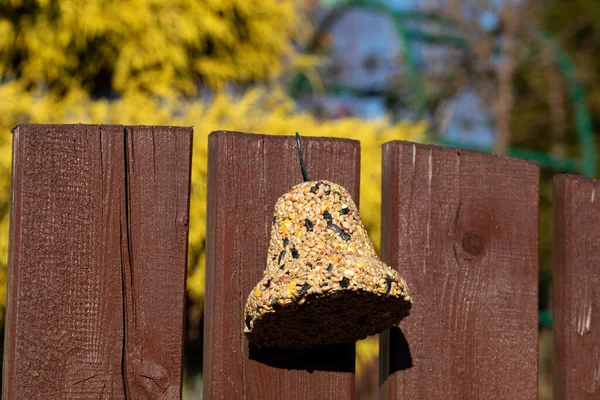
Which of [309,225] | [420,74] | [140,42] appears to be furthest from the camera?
[420,74]

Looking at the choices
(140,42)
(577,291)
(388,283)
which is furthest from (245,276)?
(140,42)

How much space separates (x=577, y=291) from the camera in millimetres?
1438

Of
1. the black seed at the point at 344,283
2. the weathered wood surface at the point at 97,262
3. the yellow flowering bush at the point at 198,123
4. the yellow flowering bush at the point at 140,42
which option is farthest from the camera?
the yellow flowering bush at the point at 140,42

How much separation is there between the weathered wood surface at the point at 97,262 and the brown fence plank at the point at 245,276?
0.06 meters

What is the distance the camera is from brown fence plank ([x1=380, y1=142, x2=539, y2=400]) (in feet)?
4.22

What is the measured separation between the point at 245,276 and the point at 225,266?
0.13 ft

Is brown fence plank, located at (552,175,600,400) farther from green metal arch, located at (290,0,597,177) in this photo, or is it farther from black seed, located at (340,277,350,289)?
green metal arch, located at (290,0,597,177)

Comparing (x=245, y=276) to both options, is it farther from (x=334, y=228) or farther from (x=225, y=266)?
(x=334, y=228)

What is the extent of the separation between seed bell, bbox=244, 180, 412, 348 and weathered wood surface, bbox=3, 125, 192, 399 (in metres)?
0.17

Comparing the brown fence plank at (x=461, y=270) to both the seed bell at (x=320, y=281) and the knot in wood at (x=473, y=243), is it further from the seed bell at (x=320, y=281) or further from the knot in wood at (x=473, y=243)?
the seed bell at (x=320, y=281)

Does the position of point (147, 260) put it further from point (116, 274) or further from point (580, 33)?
point (580, 33)

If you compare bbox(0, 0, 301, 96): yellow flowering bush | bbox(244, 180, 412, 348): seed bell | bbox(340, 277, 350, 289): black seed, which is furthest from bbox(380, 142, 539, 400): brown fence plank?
bbox(0, 0, 301, 96): yellow flowering bush

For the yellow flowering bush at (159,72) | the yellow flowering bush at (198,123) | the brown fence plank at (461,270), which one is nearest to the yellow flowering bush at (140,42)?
the yellow flowering bush at (159,72)

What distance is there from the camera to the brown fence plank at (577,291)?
1434mm
